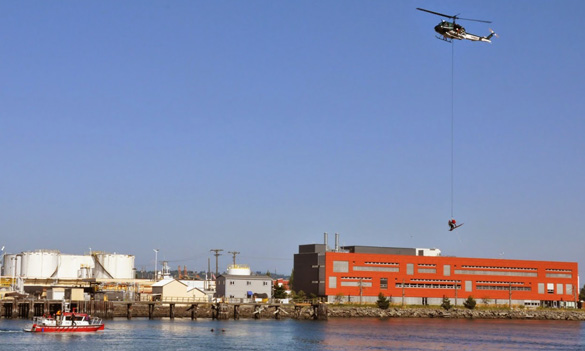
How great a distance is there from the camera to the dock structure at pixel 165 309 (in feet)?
406

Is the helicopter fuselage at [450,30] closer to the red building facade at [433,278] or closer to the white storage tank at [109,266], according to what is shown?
the red building facade at [433,278]

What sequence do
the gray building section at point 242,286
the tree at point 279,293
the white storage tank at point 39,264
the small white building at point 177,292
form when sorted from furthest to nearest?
the white storage tank at point 39,264, the tree at point 279,293, the gray building section at point 242,286, the small white building at point 177,292

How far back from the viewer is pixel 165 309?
136125 mm

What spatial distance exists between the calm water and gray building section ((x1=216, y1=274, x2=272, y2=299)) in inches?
834

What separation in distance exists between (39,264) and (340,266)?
64.5m

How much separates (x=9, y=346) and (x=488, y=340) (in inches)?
2199

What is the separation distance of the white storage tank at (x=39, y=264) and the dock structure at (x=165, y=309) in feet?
148

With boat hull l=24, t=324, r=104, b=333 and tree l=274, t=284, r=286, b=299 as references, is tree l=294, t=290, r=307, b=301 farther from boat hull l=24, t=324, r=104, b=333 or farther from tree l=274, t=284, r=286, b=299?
boat hull l=24, t=324, r=104, b=333

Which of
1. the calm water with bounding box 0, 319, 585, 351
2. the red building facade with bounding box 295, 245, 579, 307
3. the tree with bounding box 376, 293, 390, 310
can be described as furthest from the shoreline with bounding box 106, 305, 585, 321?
the calm water with bounding box 0, 319, 585, 351

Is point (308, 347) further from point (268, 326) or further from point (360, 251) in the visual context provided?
point (360, 251)

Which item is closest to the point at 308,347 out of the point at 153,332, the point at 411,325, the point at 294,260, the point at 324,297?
the point at 153,332

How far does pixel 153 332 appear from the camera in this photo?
10056cm

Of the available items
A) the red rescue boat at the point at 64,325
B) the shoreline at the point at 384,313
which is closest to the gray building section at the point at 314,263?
the shoreline at the point at 384,313

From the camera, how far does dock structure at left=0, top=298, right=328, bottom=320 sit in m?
124
